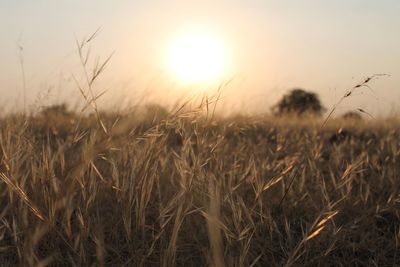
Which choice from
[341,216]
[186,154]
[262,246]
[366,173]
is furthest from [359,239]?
[366,173]

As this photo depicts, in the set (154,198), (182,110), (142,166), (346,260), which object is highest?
(182,110)

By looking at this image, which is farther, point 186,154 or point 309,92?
point 309,92

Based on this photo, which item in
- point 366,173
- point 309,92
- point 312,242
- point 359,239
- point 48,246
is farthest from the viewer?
point 309,92

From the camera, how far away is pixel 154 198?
1.80m

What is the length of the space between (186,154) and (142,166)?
0.15m

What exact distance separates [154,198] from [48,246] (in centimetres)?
53

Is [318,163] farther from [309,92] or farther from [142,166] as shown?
[309,92]

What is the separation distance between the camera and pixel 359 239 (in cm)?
162

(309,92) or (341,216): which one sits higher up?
(309,92)

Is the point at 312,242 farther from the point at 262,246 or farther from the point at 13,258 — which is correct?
the point at 13,258

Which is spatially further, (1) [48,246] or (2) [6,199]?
(2) [6,199]

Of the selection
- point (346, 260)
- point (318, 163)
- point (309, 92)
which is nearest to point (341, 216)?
point (346, 260)

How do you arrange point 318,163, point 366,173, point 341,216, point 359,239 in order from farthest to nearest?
1. point 318,163
2. point 366,173
3. point 341,216
4. point 359,239

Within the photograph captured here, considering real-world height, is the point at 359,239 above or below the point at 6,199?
below
